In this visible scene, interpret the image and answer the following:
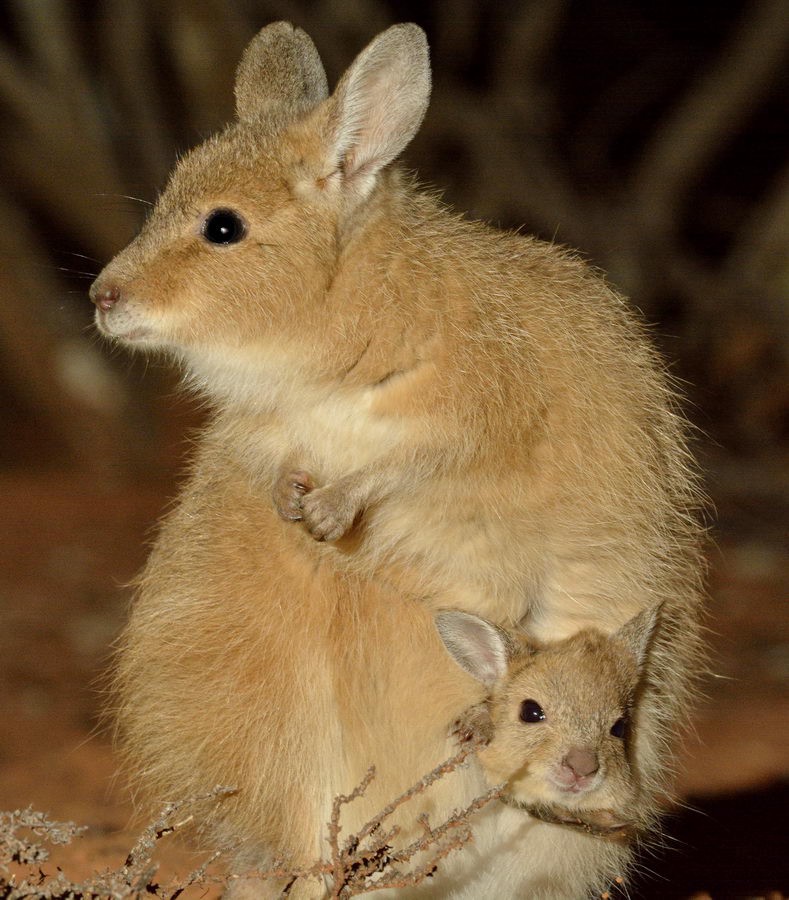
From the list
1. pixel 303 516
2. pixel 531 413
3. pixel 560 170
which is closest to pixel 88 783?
pixel 303 516

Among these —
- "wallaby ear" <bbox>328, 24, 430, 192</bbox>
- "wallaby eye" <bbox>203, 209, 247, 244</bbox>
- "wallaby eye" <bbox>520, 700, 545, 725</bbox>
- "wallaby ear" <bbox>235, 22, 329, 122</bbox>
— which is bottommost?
"wallaby eye" <bbox>520, 700, 545, 725</bbox>

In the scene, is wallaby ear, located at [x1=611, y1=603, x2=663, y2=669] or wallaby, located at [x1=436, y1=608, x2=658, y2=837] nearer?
wallaby, located at [x1=436, y1=608, x2=658, y2=837]

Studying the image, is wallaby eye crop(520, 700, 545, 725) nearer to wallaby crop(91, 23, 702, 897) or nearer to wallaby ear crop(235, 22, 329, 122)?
wallaby crop(91, 23, 702, 897)

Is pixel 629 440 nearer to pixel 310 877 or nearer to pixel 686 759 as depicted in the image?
pixel 310 877

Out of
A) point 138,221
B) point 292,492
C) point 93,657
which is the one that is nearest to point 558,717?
point 292,492

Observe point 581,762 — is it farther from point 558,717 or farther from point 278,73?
point 278,73

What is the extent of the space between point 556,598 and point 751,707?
9.13ft

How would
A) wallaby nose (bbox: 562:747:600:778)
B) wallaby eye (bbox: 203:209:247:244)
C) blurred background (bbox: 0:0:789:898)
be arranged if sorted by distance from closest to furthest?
wallaby nose (bbox: 562:747:600:778) < wallaby eye (bbox: 203:209:247:244) < blurred background (bbox: 0:0:789:898)

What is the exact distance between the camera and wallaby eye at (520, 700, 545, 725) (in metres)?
2.96

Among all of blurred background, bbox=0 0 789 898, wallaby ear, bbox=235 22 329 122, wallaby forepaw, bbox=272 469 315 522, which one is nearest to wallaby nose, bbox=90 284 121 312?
wallaby forepaw, bbox=272 469 315 522

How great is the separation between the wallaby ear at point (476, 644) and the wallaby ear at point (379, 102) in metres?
1.04

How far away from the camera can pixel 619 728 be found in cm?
302

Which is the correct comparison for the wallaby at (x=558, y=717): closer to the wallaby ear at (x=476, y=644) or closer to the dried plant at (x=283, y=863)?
the wallaby ear at (x=476, y=644)

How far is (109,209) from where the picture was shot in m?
8.62
